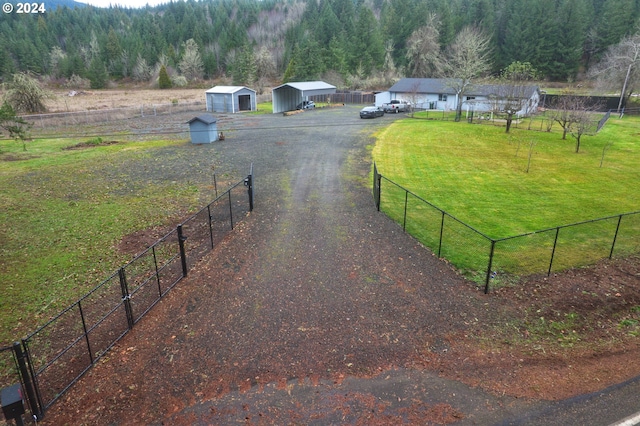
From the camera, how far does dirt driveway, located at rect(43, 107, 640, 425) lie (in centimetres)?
709

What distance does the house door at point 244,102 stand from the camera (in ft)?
177

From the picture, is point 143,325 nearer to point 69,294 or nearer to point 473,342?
point 69,294

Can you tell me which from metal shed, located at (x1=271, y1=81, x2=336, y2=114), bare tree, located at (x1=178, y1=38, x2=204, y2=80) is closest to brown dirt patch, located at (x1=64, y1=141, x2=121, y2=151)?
metal shed, located at (x1=271, y1=81, x2=336, y2=114)

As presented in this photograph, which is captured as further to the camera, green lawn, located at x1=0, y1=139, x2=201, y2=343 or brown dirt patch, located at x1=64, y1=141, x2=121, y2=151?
brown dirt patch, located at x1=64, y1=141, x2=121, y2=151

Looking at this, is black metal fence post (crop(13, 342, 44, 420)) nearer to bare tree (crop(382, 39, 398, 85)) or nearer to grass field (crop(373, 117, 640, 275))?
grass field (crop(373, 117, 640, 275))

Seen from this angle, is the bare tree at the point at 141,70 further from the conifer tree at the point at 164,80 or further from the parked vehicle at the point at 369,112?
the parked vehicle at the point at 369,112

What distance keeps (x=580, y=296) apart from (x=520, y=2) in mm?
97963

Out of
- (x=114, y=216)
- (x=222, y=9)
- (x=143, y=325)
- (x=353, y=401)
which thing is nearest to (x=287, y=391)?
(x=353, y=401)

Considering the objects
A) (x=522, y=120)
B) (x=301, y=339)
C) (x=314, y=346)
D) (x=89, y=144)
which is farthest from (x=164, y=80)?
(x=314, y=346)

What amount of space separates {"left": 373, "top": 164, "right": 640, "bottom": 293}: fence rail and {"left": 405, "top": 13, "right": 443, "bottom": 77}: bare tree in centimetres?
6873

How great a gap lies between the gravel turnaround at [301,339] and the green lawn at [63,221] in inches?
120

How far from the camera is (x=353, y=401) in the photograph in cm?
723

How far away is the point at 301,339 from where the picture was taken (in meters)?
9.02

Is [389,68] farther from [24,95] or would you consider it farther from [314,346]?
[314,346]
